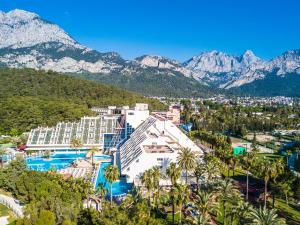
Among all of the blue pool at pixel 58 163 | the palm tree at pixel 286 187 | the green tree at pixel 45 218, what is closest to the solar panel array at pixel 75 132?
the blue pool at pixel 58 163

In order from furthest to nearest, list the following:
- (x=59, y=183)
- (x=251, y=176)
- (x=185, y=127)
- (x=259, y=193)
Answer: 1. (x=185, y=127)
2. (x=251, y=176)
3. (x=259, y=193)
4. (x=59, y=183)

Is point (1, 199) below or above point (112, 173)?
below

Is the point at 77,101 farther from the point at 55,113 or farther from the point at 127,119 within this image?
the point at 127,119

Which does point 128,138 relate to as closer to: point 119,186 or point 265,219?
point 119,186

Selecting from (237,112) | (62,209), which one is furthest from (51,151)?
(237,112)

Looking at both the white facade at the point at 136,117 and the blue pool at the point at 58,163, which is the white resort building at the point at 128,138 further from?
the blue pool at the point at 58,163

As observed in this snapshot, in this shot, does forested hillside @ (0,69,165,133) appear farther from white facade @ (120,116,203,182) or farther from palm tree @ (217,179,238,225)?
palm tree @ (217,179,238,225)

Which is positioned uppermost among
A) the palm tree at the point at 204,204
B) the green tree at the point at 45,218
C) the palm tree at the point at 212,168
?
the palm tree at the point at 212,168
